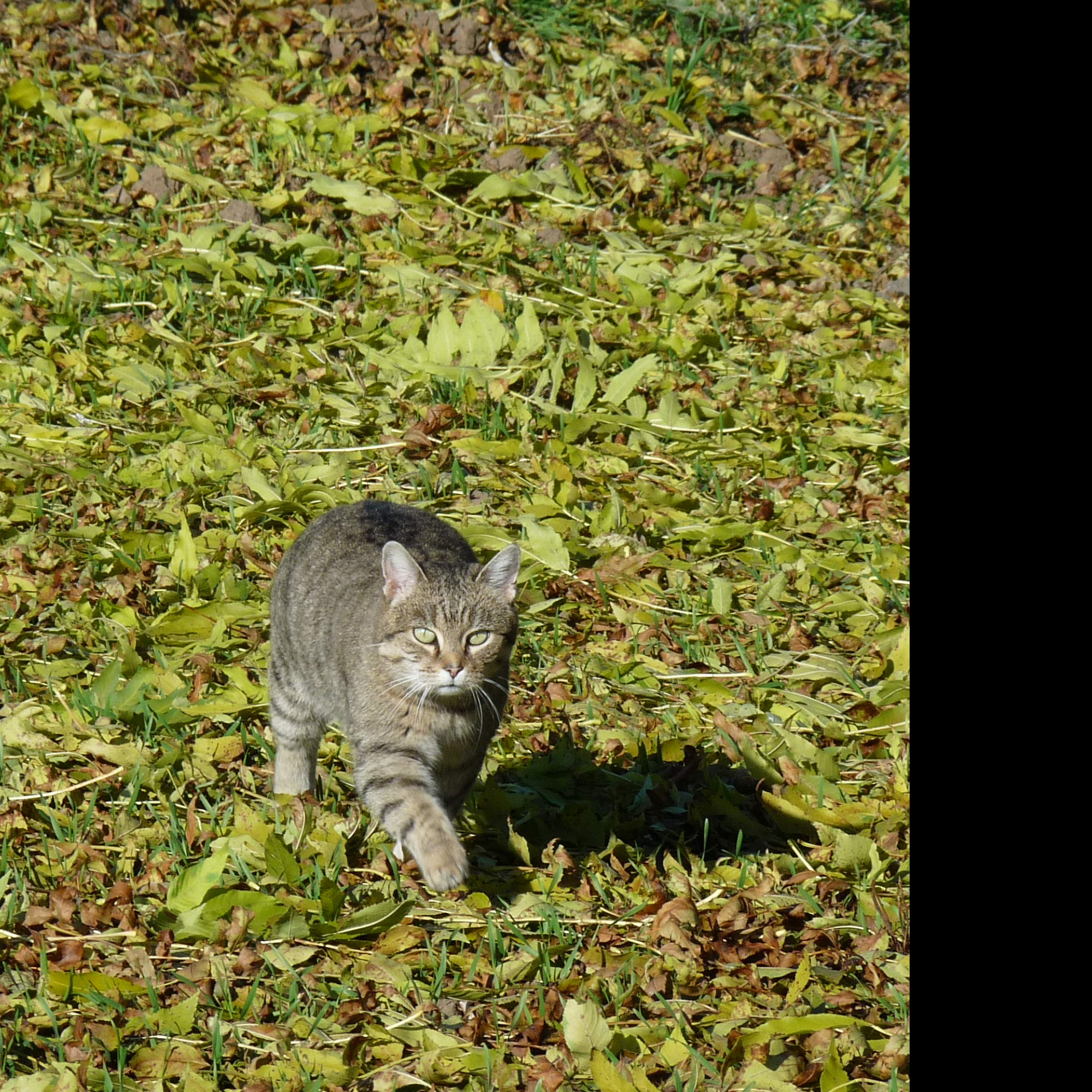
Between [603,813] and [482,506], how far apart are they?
2.09 metres

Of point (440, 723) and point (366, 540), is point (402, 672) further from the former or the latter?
point (366, 540)

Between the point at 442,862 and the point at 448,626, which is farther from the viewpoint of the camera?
the point at 448,626

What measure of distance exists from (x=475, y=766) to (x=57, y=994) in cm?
153

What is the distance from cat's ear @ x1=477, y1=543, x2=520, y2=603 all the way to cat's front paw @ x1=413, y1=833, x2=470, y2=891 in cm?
97

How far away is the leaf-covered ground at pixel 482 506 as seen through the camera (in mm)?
3840

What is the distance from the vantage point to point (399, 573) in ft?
15.1

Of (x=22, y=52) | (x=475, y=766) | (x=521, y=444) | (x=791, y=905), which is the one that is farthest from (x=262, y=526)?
(x=22, y=52)

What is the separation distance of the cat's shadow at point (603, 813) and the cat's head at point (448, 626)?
0.43 meters

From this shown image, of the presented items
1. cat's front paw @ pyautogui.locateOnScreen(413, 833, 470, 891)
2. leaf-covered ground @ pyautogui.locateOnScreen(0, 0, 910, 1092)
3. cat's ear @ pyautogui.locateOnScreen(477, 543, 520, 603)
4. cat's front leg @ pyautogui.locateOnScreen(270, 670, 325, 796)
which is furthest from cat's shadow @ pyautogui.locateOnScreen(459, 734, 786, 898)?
cat's ear @ pyautogui.locateOnScreen(477, 543, 520, 603)

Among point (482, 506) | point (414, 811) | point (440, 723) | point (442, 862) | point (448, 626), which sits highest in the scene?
point (482, 506)

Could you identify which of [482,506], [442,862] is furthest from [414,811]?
[482,506]

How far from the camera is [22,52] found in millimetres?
9203
